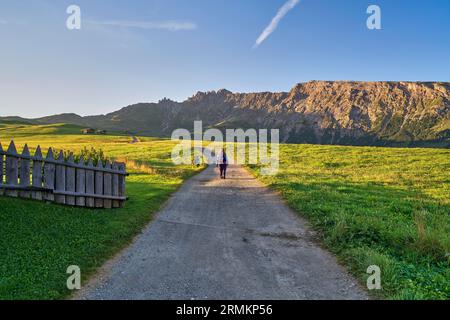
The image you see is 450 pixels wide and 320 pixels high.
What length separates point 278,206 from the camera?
637 inches

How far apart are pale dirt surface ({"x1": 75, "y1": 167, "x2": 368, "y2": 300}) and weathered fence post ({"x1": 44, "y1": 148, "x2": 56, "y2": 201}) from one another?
13.1 ft

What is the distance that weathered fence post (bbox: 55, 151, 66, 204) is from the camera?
1243 cm

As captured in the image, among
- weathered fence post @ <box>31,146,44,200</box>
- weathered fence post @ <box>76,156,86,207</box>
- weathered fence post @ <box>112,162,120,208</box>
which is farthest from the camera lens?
weathered fence post @ <box>112,162,120,208</box>

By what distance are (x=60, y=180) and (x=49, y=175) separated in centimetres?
52

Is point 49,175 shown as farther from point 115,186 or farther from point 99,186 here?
point 115,186

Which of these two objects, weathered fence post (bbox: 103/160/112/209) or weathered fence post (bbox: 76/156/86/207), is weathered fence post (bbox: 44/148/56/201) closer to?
weathered fence post (bbox: 76/156/86/207)

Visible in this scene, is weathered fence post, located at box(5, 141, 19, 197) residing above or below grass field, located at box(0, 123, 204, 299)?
above

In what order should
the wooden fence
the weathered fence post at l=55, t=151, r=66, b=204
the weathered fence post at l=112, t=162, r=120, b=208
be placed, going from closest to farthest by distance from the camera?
1. the wooden fence
2. the weathered fence post at l=55, t=151, r=66, b=204
3. the weathered fence post at l=112, t=162, r=120, b=208

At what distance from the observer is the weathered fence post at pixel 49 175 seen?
1204 centimetres

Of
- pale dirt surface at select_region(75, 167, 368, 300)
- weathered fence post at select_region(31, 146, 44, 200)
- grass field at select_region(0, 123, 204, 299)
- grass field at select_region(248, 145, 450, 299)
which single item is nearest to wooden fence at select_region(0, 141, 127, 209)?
weathered fence post at select_region(31, 146, 44, 200)

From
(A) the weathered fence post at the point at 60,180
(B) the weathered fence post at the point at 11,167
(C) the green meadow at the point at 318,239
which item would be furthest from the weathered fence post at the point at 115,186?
(B) the weathered fence post at the point at 11,167
